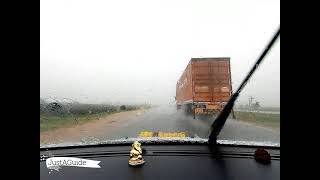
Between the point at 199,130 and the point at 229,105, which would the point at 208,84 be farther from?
the point at 229,105

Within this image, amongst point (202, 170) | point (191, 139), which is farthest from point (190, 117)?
point (202, 170)

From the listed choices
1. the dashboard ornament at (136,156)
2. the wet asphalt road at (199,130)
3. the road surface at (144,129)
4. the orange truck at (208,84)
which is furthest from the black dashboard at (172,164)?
the orange truck at (208,84)

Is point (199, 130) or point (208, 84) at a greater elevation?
point (208, 84)

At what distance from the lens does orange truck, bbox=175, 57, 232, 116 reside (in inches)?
821

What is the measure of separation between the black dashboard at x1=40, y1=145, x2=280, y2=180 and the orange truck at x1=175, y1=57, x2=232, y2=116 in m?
12.5

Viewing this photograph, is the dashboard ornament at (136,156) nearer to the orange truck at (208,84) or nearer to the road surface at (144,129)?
the road surface at (144,129)

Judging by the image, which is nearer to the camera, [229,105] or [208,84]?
[229,105]

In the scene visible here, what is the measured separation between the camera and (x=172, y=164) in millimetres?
6695

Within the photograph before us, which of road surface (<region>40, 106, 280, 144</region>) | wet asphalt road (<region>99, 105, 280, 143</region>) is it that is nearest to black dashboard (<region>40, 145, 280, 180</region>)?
road surface (<region>40, 106, 280, 144</region>)

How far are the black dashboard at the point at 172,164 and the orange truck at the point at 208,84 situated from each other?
41.2ft

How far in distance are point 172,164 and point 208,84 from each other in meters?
15.3

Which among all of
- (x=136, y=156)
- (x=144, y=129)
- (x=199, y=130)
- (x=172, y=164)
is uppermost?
(x=136, y=156)

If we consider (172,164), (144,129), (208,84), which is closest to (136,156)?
(172,164)
